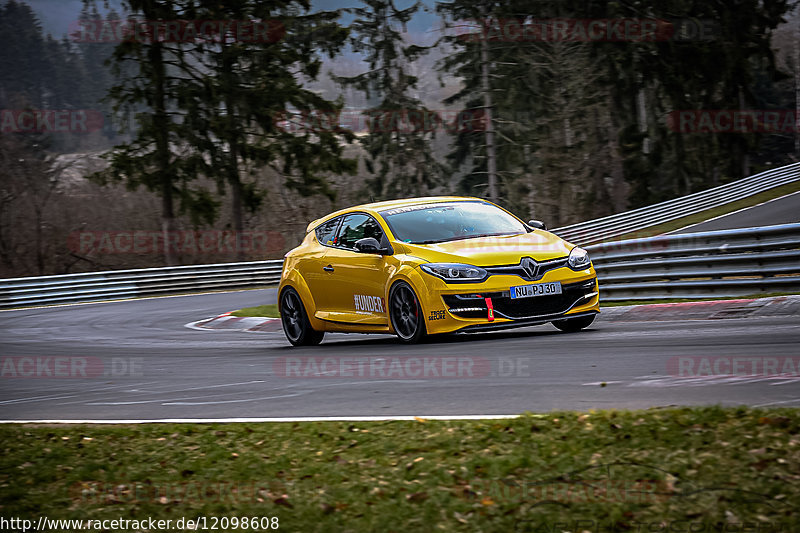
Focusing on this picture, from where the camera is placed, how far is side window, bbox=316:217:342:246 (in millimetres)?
12534

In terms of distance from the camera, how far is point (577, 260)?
426 inches

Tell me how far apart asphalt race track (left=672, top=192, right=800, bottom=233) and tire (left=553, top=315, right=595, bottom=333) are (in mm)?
16649

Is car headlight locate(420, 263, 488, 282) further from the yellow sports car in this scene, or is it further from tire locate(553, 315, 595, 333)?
tire locate(553, 315, 595, 333)

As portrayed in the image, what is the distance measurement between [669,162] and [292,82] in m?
18.1

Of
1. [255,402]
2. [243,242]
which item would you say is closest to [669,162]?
[243,242]

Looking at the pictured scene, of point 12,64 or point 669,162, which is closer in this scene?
point 669,162

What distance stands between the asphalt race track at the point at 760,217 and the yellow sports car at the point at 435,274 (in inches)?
667

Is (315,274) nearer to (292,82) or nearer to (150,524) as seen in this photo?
(150,524)

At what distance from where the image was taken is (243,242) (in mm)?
44969
